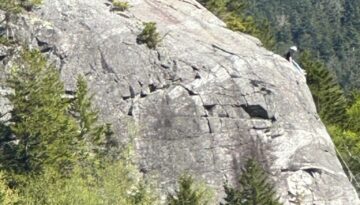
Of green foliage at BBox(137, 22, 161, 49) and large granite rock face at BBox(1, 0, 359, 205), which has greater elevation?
green foliage at BBox(137, 22, 161, 49)

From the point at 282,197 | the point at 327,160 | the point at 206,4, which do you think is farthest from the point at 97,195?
the point at 206,4

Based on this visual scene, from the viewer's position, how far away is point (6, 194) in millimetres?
41906

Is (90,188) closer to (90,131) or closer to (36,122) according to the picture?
(90,131)

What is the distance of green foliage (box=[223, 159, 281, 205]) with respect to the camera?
4634 cm

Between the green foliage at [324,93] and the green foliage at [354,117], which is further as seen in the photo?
the green foliage at [354,117]

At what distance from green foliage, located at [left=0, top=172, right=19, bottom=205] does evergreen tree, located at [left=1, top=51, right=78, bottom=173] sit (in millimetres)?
1496

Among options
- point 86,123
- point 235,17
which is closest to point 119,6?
point 86,123

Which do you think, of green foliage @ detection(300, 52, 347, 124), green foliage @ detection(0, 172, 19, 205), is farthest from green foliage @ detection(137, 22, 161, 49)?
green foliage @ detection(300, 52, 347, 124)

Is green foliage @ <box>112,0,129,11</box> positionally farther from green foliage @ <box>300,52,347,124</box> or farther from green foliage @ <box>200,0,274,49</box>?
green foliage @ <box>300,52,347,124</box>

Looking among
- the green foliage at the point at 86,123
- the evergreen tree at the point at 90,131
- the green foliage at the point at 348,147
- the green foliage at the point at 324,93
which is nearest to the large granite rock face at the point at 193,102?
the evergreen tree at the point at 90,131

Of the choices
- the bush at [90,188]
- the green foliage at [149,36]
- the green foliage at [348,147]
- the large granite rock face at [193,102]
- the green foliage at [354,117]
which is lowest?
the green foliage at [354,117]

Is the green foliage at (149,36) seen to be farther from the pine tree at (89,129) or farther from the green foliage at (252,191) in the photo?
the green foliage at (252,191)

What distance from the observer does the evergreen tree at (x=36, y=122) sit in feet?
151

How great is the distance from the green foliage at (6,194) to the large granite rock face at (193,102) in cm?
926
